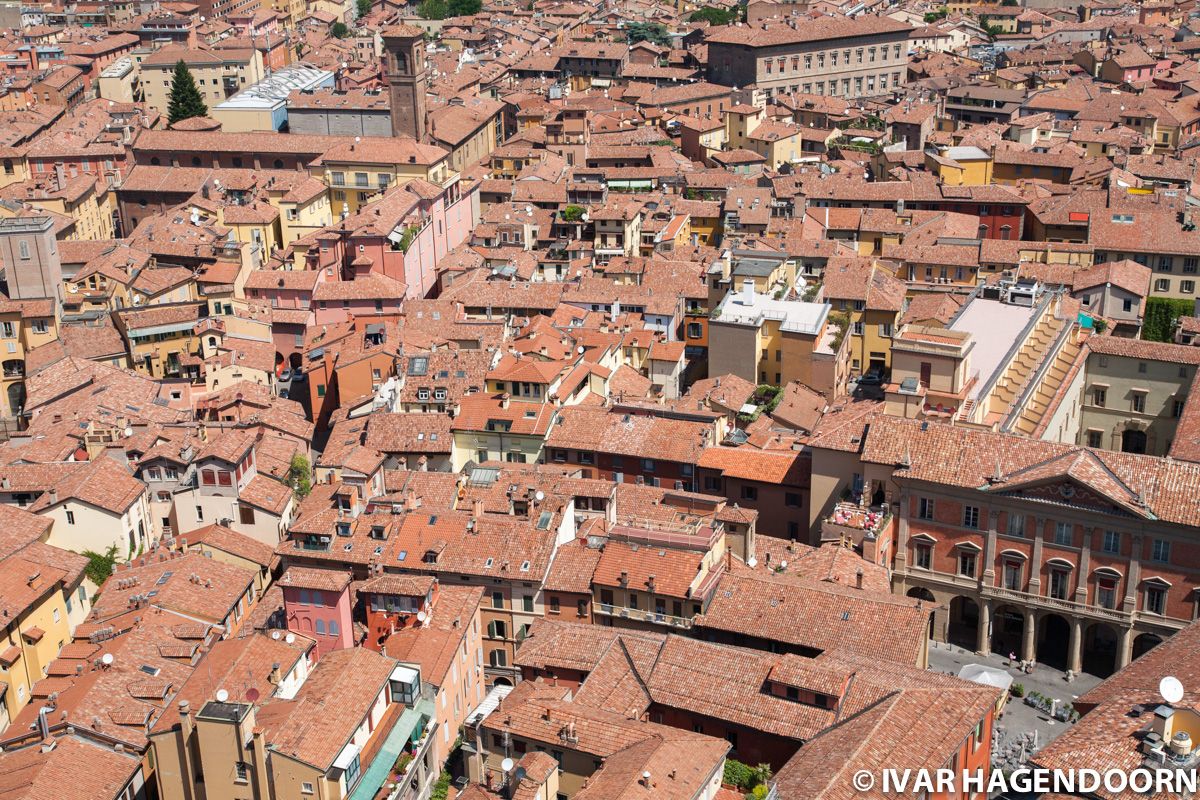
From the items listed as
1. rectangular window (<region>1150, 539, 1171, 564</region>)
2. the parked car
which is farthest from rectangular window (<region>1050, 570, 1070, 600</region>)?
the parked car

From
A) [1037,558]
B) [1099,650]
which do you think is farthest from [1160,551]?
[1099,650]

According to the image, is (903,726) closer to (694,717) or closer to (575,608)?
(694,717)

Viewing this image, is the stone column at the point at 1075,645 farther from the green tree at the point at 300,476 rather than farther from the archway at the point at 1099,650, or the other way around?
the green tree at the point at 300,476

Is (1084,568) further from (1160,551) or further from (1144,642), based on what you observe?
(1144,642)

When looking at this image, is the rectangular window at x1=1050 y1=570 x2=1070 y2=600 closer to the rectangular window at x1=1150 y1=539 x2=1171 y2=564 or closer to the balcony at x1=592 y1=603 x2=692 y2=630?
the rectangular window at x1=1150 y1=539 x2=1171 y2=564

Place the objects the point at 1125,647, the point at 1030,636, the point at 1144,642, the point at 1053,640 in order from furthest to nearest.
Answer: the point at 1053,640 → the point at 1030,636 → the point at 1144,642 → the point at 1125,647

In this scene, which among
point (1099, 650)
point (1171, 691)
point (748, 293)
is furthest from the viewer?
point (748, 293)
